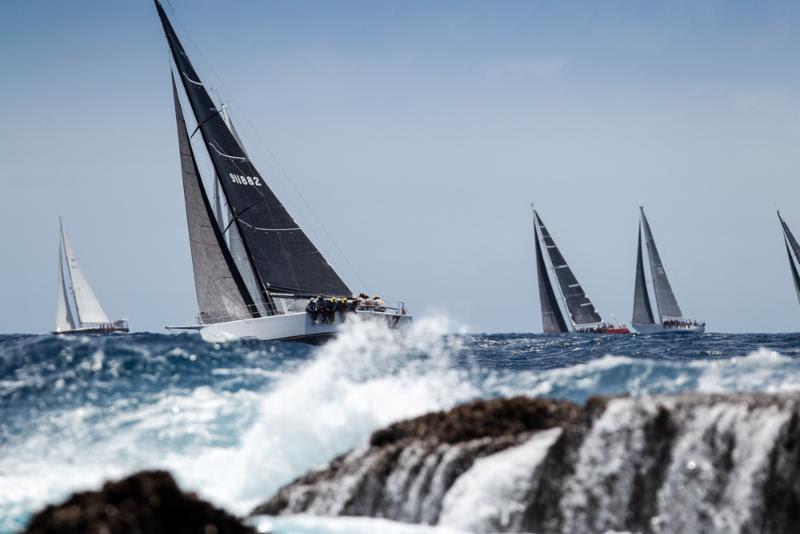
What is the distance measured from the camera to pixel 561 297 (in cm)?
8588

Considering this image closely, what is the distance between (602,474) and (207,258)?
31494 mm

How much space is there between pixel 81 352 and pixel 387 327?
18.7m

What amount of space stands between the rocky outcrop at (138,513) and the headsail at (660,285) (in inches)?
3314

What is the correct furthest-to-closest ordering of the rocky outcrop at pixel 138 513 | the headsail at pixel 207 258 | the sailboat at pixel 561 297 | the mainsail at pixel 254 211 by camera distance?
1. the sailboat at pixel 561 297
2. the mainsail at pixel 254 211
3. the headsail at pixel 207 258
4. the rocky outcrop at pixel 138 513

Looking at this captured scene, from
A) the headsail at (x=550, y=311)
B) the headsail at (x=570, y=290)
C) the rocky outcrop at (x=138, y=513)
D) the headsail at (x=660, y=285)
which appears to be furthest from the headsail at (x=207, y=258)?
the headsail at (x=660, y=285)

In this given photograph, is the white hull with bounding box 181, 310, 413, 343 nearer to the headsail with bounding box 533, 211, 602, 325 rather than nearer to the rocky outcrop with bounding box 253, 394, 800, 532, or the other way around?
the rocky outcrop with bounding box 253, 394, 800, 532

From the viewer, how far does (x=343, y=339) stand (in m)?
37.0

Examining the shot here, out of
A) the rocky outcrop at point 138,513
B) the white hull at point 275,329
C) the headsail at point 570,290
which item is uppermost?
the headsail at point 570,290

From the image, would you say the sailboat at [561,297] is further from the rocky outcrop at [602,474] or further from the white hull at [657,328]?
the rocky outcrop at [602,474]

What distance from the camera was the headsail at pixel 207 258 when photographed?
135 feet

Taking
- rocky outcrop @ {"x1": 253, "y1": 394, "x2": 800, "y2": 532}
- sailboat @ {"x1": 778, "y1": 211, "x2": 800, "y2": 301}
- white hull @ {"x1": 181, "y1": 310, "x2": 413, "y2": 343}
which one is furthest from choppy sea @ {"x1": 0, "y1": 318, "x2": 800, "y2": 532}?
sailboat @ {"x1": 778, "y1": 211, "x2": 800, "y2": 301}

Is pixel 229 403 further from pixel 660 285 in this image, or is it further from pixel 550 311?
pixel 660 285

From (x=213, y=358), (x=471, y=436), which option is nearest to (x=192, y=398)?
(x=213, y=358)

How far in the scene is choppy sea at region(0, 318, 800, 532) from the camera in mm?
15250
